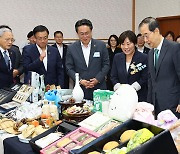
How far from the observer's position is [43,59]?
3041 millimetres

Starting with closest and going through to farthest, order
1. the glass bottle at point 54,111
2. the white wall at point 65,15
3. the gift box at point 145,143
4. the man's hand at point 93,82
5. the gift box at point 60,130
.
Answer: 1. the gift box at point 145,143
2. the gift box at point 60,130
3. the glass bottle at point 54,111
4. the man's hand at point 93,82
5. the white wall at point 65,15

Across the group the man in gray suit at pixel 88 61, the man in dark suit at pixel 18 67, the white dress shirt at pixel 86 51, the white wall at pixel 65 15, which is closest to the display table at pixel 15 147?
the man in gray suit at pixel 88 61

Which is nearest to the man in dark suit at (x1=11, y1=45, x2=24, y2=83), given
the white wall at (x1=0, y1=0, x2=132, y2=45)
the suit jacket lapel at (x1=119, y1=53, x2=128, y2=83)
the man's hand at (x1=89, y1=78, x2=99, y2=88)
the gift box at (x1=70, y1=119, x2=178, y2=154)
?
the man's hand at (x1=89, y1=78, x2=99, y2=88)

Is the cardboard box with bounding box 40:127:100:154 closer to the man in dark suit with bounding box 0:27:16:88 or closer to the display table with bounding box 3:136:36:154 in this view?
the display table with bounding box 3:136:36:154

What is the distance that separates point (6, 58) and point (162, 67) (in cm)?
168

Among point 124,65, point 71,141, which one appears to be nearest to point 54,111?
point 71,141

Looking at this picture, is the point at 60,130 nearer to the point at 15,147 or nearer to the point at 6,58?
the point at 15,147

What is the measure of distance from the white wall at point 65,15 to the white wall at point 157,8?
290 mm

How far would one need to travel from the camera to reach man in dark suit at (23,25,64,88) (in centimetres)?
298

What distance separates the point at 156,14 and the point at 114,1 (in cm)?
112

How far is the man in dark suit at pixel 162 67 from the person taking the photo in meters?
2.22

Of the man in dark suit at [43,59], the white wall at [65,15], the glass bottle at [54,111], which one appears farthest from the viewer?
the white wall at [65,15]

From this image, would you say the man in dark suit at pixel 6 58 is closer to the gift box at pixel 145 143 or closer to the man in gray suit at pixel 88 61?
the man in gray suit at pixel 88 61

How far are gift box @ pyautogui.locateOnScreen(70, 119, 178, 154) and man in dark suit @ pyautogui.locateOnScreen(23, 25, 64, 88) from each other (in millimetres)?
1755
